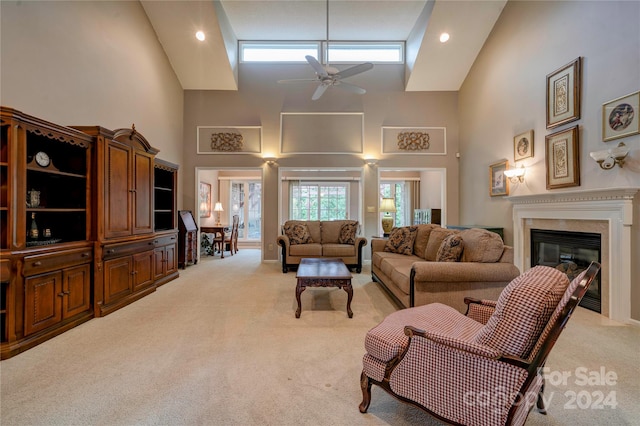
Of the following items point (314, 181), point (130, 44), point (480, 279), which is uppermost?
point (130, 44)

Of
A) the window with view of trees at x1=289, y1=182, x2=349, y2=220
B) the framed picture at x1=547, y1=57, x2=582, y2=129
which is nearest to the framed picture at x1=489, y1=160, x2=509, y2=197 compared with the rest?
the framed picture at x1=547, y1=57, x2=582, y2=129

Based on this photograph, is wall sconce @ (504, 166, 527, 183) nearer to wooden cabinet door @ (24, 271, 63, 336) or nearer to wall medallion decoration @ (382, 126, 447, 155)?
wall medallion decoration @ (382, 126, 447, 155)

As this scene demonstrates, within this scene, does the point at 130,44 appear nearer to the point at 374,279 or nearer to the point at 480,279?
the point at 374,279

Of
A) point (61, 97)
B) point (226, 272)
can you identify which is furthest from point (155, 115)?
point (226, 272)

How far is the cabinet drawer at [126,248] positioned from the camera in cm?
312

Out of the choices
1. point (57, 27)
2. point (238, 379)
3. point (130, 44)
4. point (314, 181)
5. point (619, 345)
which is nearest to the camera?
point (238, 379)

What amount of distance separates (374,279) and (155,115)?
490cm

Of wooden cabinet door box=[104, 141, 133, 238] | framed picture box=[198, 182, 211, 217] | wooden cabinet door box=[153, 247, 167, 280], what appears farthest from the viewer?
framed picture box=[198, 182, 211, 217]

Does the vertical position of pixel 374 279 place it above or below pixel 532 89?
below

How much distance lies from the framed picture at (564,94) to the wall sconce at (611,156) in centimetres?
64

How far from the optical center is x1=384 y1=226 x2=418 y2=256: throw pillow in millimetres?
4230

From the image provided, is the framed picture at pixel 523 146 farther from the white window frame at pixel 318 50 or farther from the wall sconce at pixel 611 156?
the white window frame at pixel 318 50

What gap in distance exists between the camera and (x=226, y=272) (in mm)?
5207

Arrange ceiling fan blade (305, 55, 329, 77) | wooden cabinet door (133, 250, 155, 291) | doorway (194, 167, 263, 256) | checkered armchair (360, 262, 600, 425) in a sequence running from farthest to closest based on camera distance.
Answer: doorway (194, 167, 263, 256), ceiling fan blade (305, 55, 329, 77), wooden cabinet door (133, 250, 155, 291), checkered armchair (360, 262, 600, 425)
